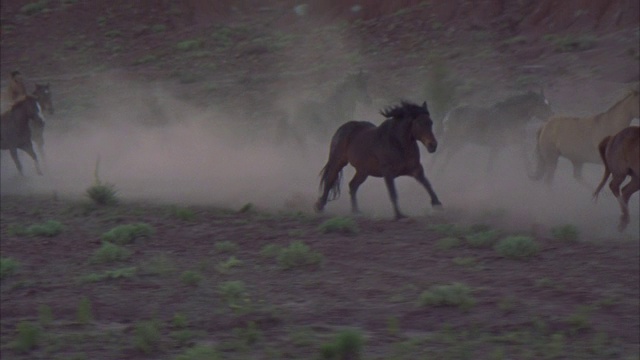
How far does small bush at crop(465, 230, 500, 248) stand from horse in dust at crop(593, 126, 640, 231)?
1979mm

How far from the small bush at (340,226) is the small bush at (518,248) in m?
2.41

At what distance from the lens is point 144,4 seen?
110 ft

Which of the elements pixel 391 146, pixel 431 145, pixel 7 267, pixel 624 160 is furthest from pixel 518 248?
pixel 7 267

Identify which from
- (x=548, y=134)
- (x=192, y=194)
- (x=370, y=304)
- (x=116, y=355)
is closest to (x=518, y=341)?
(x=370, y=304)

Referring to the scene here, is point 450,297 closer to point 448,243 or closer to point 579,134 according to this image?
point 448,243

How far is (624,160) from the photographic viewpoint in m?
13.4

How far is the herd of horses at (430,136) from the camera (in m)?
13.9

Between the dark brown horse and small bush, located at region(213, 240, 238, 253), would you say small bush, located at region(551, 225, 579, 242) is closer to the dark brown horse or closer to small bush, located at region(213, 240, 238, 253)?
the dark brown horse

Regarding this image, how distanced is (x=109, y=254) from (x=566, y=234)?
541 cm

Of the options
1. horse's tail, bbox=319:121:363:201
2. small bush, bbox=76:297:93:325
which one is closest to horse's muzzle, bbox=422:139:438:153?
horse's tail, bbox=319:121:363:201

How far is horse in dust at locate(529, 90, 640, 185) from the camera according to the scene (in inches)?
621

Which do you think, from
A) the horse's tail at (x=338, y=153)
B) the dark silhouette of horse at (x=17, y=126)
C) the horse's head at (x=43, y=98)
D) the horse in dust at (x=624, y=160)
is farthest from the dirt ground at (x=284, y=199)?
the horse's head at (x=43, y=98)

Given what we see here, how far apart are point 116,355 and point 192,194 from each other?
35.0 feet

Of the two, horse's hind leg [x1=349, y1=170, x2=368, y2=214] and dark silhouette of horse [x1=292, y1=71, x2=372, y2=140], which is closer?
horse's hind leg [x1=349, y1=170, x2=368, y2=214]
